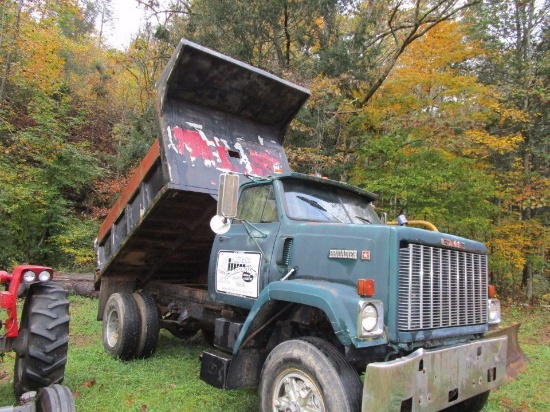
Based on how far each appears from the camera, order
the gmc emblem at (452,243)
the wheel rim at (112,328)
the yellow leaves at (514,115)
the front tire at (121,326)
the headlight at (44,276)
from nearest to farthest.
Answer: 1. the gmc emblem at (452,243)
2. the headlight at (44,276)
3. the front tire at (121,326)
4. the wheel rim at (112,328)
5. the yellow leaves at (514,115)

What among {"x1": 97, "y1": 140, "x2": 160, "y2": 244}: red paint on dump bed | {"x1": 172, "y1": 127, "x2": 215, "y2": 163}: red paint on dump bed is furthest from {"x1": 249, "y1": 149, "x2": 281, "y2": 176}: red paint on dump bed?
{"x1": 97, "y1": 140, "x2": 160, "y2": 244}: red paint on dump bed

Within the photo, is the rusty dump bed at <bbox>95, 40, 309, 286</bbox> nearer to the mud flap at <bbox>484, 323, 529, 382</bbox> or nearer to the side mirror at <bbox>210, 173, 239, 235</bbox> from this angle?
the side mirror at <bbox>210, 173, 239, 235</bbox>

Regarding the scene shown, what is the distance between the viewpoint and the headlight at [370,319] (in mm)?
2926

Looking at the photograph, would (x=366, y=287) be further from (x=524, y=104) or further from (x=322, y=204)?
(x=524, y=104)

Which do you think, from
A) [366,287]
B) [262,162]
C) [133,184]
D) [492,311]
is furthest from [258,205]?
[492,311]

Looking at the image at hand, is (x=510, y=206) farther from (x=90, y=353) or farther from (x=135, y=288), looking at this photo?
(x=90, y=353)

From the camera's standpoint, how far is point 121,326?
5.69 metres

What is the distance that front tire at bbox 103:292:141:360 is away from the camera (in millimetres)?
5660

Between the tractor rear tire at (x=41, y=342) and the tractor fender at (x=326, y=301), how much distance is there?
1.60m

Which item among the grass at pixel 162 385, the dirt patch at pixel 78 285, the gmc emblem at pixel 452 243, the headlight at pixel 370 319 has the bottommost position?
the grass at pixel 162 385

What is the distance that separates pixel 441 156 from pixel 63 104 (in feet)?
41.7

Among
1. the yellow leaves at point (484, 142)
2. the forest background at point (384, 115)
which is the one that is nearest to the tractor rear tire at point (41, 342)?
the forest background at point (384, 115)

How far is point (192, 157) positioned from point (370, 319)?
307 cm

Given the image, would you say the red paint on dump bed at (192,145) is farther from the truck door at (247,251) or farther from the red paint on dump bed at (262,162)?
the truck door at (247,251)
